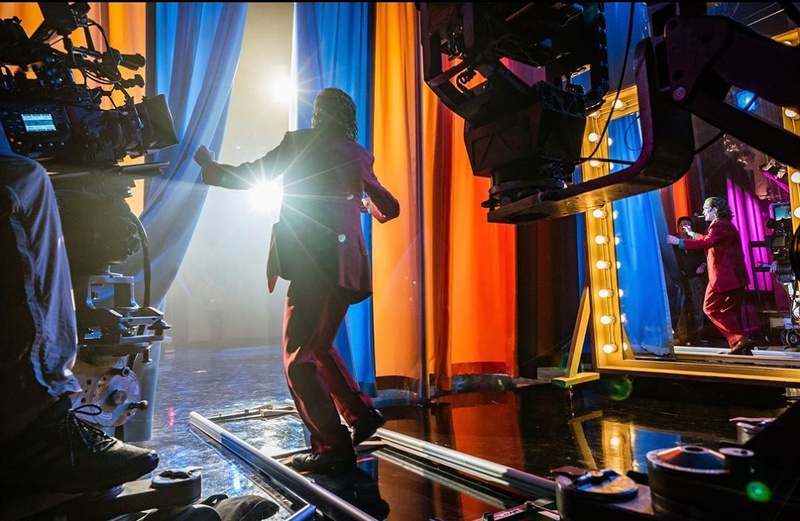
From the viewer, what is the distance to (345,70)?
292cm

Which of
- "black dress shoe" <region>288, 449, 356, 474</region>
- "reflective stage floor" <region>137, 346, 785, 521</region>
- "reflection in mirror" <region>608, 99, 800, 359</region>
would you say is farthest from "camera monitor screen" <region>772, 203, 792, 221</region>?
"black dress shoe" <region>288, 449, 356, 474</region>

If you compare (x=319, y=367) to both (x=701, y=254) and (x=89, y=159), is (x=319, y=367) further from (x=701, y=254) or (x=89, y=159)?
(x=701, y=254)

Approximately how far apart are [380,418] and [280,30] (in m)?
3.61

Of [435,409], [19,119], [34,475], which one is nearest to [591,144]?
[435,409]

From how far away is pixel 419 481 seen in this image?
4.95 ft

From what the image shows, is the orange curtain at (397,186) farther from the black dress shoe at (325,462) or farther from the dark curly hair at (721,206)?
the dark curly hair at (721,206)

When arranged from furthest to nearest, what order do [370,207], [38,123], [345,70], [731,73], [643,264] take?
[643,264], [345,70], [370,207], [38,123], [731,73]

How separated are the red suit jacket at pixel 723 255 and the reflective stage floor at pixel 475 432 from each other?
66 centimetres

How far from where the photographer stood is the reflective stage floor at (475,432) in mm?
1405

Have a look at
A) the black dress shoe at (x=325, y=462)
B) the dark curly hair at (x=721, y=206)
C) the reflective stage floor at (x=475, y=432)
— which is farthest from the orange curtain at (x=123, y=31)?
the dark curly hair at (x=721, y=206)

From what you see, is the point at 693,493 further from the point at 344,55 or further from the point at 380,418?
the point at 344,55

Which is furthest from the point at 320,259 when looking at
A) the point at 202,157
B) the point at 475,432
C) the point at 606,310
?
the point at 606,310

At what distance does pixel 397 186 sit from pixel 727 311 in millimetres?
2256

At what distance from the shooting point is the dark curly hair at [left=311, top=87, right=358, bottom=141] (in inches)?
72.7
